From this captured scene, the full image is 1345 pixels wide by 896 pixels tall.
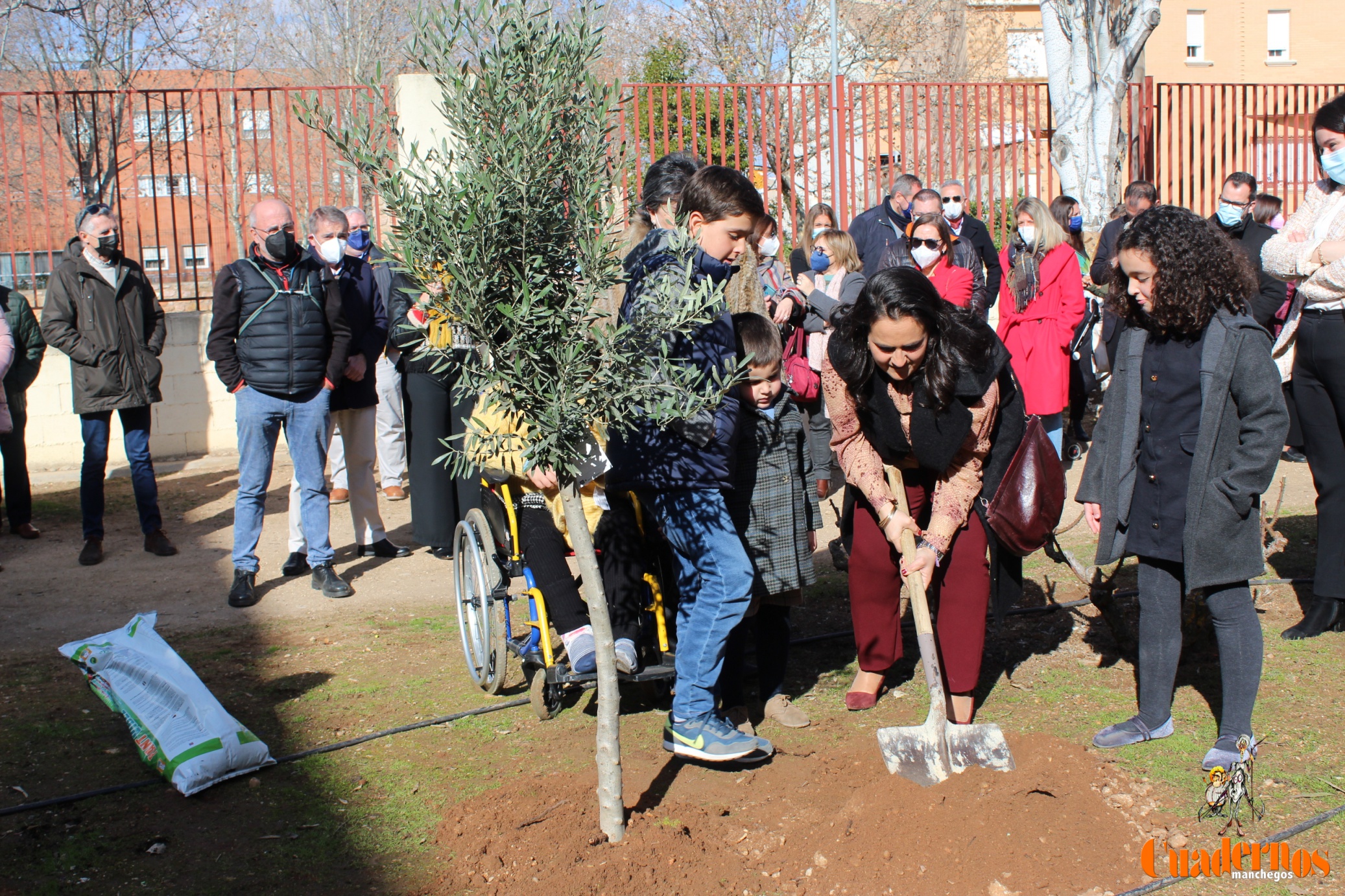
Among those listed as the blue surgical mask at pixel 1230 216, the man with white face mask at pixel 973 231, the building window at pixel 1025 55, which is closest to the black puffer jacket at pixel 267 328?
the man with white face mask at pixel 973 231

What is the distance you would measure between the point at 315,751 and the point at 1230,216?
6.89m

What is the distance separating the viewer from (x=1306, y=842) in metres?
3.16

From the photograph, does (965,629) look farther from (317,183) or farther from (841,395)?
(317,183)

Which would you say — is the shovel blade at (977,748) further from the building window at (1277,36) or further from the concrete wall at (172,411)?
the building window at (1277,36)

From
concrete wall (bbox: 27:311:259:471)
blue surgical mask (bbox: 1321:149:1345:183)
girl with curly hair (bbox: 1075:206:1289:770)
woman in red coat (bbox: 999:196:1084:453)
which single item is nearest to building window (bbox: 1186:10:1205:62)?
woman in red coat (bbox: 999:196:1084:453)

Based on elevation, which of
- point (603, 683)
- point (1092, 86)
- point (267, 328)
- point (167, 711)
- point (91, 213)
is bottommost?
point (167, 711)

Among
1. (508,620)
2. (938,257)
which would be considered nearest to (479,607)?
(508,620)

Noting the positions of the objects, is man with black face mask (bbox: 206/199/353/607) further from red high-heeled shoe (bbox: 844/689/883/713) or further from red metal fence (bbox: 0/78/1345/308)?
red metal fence (bbox: 0/78/1345/308)

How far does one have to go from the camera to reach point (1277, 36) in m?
38.6

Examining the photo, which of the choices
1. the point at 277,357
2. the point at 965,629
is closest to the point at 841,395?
the point at 965,629

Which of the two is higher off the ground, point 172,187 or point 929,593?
point 172,187

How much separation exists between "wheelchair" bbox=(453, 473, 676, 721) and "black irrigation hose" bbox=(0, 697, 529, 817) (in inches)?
3.4

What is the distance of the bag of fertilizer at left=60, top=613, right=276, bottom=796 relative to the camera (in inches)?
145

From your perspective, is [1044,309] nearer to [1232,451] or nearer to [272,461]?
[1232,451]
